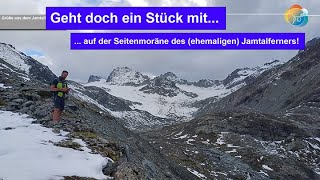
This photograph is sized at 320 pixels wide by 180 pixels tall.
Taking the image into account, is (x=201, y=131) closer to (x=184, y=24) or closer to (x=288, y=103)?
(x=184, y=24)

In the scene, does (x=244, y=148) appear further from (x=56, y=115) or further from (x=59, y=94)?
(x=56, y=115)

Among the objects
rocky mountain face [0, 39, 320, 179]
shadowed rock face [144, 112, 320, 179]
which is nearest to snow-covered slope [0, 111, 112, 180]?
rocky mountain face [0, 39, 320, 179]

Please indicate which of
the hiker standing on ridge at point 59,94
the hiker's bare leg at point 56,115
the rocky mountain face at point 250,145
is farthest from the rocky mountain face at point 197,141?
the hiker standing on ridge at point 59,94

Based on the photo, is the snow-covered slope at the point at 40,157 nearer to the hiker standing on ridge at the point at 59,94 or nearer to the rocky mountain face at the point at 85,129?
the rocky mountain face at the point at 85,129

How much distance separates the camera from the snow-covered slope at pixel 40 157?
12219 mm

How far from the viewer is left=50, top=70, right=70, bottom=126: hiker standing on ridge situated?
19.0 metres

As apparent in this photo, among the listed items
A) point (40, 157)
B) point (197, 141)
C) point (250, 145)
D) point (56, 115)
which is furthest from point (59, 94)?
point (250, 145)

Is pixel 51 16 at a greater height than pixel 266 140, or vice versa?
pixel 51 16

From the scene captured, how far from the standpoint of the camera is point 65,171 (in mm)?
12828

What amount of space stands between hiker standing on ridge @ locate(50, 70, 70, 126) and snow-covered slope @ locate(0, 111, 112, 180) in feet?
4.55

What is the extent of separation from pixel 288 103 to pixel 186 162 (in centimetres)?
12571

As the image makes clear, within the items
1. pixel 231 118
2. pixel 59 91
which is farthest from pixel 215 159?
pixel 231 118

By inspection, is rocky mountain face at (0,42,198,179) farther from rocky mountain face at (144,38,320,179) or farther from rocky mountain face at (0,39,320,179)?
rocky mountain face at (144,38,320,179)

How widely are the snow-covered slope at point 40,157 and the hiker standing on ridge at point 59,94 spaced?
1386 mm
